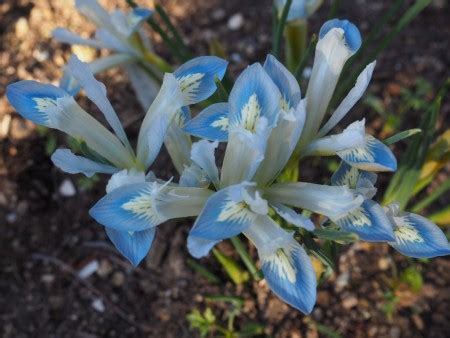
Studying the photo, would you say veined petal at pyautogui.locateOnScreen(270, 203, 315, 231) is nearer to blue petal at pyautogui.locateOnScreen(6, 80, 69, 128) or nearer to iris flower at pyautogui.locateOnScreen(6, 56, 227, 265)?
iris flower at pyautogui.locateOnScreen(6, 56, 227, 265)

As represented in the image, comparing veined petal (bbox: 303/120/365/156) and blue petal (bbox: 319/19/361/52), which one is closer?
veined petal (bbox: 303/120/365/156)

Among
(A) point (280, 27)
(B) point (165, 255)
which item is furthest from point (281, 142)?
(B) point (165, 255)

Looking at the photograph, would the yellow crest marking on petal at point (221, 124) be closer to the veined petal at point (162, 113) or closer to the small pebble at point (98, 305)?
the veined petal at point (162, 113)

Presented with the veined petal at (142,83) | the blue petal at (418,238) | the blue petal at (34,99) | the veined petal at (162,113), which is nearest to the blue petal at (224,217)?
the veined petal at (162,113)

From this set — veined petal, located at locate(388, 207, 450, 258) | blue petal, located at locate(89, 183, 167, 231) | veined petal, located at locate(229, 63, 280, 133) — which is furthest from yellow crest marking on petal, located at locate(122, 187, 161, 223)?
veined petal, located at locate(388, 207, 450, 258)

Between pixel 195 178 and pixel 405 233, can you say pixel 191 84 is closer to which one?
pixel 195 178
